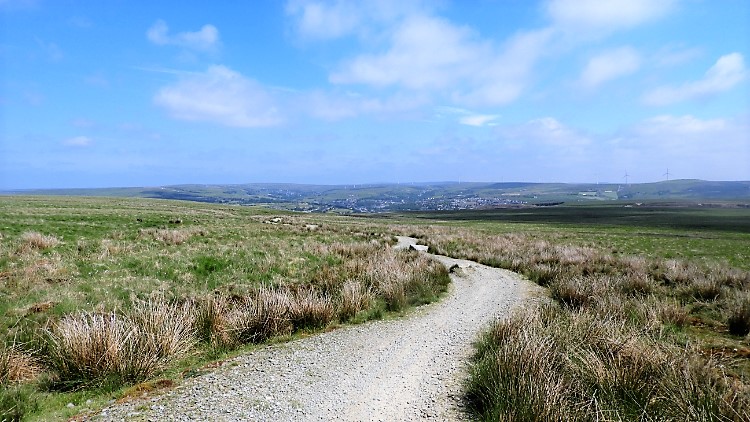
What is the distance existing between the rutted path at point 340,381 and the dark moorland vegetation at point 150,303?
2.83 feet

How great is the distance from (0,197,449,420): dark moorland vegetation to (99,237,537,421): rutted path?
86 centimetres

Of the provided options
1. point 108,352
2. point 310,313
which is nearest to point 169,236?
point 310,313

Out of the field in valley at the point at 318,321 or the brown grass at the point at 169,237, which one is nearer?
the field in valley at the point at 318,321

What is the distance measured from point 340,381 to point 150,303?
5.08 metres

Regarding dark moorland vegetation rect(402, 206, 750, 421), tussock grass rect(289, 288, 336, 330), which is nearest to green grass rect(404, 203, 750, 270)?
dark moorland vegetation rect(402, 206, 750, 421)

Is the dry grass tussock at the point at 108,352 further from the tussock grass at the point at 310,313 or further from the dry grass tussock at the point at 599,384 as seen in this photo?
the dry grass tussock at the point at 599,384

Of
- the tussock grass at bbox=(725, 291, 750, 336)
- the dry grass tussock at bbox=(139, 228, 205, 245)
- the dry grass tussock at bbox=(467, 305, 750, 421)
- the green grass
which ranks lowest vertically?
the green grass

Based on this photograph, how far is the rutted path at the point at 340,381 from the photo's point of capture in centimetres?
618

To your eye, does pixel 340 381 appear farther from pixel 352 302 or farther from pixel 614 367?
pixel 352 302

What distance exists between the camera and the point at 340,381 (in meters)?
7.37

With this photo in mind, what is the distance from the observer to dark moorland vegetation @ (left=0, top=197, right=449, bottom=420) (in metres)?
7.11

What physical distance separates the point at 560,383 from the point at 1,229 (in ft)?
116

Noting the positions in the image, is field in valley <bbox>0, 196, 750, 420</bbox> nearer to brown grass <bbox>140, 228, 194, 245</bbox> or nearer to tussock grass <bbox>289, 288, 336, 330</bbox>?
tussock grass <bbox>289, 288, 336, 330</bbox>

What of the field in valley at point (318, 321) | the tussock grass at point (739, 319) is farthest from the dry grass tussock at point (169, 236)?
the tussock grass at point (739, 319)
